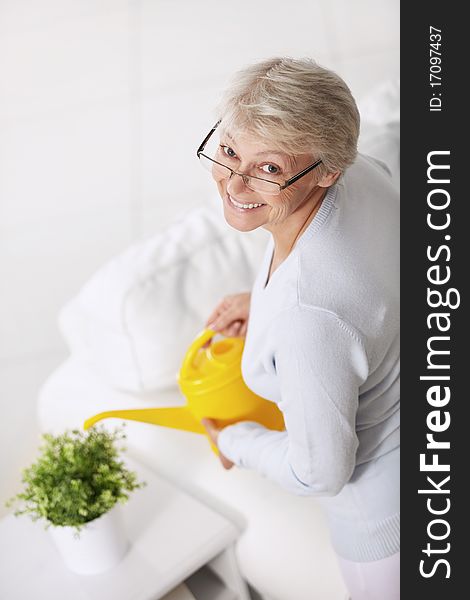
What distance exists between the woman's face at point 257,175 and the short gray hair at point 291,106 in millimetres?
13

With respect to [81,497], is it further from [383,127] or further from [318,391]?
[383,127]

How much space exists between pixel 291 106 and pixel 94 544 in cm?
66

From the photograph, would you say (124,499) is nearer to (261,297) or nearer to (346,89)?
(261,297)

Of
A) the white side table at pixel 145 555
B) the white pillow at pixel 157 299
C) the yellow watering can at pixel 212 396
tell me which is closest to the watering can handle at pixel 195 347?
the yellow watering can at pixel 212 396

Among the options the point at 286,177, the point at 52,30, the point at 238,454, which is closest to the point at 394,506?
the point at 238,454

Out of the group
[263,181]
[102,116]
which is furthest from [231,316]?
[102,116]

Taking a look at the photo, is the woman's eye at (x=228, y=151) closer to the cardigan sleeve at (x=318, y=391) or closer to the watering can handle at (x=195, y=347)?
the cardigan sleeve at (x=318, y=391)

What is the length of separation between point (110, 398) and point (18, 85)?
2.20 metres

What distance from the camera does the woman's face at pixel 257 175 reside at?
0.79m

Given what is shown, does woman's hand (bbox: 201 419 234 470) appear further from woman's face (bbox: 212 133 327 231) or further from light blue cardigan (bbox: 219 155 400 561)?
woman's face (bbox: 212 133 327 231)

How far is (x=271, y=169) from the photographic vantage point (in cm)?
80

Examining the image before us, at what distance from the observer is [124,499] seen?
1.11 m

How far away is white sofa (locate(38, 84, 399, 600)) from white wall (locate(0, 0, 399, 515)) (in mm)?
490

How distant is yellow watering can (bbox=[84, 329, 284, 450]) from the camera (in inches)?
44.0
